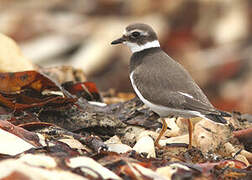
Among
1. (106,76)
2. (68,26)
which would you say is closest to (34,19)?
(68,26)

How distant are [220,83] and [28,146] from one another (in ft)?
28.2

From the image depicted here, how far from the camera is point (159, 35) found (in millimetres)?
11953

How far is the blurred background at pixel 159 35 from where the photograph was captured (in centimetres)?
1155

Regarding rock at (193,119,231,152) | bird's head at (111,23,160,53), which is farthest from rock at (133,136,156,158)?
bird's head at (111,23,160,53)

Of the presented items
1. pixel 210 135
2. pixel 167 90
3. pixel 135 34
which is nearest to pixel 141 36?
pixel 135 34

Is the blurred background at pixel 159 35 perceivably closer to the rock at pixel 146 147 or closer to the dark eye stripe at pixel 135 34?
the dark eye stripe at pixel 135 34

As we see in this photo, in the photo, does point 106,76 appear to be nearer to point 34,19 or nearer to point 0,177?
point 34,19

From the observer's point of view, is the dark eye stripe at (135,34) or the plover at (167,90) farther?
the dark eye stripe at (135,34)

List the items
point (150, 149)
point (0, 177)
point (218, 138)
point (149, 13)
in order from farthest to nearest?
point (149, 13), point (218, 138), point (150, 149), point (0, 177)

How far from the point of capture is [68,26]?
12414 millimetres

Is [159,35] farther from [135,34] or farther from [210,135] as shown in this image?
[210,135]

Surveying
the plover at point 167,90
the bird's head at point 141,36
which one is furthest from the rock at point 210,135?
the bird's head at point 141,36

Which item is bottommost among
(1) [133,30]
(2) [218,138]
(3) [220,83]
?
(3) [220,83]

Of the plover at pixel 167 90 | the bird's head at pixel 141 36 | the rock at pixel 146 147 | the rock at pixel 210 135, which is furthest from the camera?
the bird's head at pixel 141 36
